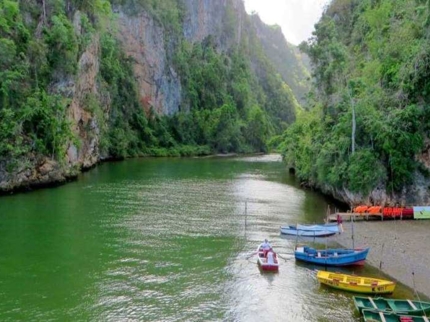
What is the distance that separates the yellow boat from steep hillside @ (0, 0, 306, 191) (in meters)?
36.0

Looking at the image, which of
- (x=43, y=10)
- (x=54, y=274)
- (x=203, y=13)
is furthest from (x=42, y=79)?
(x=203, y=13)

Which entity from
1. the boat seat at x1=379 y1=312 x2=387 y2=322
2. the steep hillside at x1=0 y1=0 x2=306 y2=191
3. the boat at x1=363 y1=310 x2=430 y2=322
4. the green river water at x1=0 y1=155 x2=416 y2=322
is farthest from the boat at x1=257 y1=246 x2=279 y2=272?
the steep hillside at x1=0 y1=0 x2=306 y2=191

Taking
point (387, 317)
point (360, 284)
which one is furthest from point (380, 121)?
point (387, 317)

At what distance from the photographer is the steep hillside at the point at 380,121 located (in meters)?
41.1

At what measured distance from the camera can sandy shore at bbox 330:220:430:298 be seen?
84.7ft

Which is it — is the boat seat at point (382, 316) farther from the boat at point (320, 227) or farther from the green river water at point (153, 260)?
the boat at point (320, 227)

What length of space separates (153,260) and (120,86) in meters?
88.2

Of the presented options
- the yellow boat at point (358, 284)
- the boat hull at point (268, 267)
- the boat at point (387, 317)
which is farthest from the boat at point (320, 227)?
the boat at point (387, 317)

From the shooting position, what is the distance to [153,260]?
27531mm

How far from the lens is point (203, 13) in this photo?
164375 millimetres

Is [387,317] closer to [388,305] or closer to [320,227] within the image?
[388,305]

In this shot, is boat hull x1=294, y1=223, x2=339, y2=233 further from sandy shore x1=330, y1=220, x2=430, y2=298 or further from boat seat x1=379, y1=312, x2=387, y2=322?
boat seat x1=379, y1=312, x2=387, y2=322

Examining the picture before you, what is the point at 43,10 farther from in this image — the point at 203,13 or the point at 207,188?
the point at 203,13

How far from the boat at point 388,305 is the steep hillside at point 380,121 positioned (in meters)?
20.9
